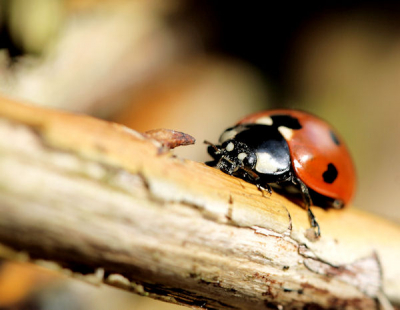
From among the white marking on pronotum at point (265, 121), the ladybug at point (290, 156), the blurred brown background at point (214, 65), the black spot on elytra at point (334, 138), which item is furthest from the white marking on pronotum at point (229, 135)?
the blurred brown background at point (214, 65)

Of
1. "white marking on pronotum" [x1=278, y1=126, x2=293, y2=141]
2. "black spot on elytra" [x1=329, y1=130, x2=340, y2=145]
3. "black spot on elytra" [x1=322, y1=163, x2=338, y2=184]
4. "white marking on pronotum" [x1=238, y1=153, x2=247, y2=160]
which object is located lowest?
"white marking on pronotum" [x1=238, y1=153, x2=247, y2=160]

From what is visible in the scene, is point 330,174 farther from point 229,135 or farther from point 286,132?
point 229,135

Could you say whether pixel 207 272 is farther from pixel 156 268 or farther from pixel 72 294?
pixel 72 294

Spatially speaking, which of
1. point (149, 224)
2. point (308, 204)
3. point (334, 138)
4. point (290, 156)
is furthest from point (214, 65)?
point (149, 224)

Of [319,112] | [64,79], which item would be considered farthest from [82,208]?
[319,112]

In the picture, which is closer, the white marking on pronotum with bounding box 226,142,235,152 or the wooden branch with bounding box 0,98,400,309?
the wooden branch with bounding box 0,98,400,309

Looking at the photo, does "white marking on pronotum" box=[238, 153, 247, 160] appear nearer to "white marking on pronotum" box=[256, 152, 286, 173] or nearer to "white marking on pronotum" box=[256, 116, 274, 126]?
"white marking on pronotum" box=[256, 152, 286, 173]

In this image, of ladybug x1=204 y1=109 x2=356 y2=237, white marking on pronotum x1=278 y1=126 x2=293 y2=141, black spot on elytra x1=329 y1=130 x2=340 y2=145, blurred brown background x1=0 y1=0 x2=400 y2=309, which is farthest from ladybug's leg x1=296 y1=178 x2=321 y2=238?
blurred brown background x1=0 y1=0 x2=400 y2=309
